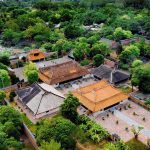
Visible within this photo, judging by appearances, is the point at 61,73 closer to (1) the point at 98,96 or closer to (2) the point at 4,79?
(2) the point at 4,79

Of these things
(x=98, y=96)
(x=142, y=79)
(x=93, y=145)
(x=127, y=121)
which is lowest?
(x=93, y=145)

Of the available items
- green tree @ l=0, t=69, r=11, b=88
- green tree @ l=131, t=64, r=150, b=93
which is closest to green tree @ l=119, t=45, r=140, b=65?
green tree @ l=131, t=64, r=150, b=93

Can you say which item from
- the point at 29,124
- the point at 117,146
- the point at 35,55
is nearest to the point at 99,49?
the point at 35,55

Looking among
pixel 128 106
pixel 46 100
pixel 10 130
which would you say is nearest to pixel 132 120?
pixel 128 106

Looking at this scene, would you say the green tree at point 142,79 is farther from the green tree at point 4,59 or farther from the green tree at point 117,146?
the green tree at point 4,59

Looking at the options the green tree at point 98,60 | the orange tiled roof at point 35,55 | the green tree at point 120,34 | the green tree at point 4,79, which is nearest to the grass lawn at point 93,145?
the green tree at point 4,79

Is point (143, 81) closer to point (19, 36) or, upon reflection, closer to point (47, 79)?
point (47, 79)
